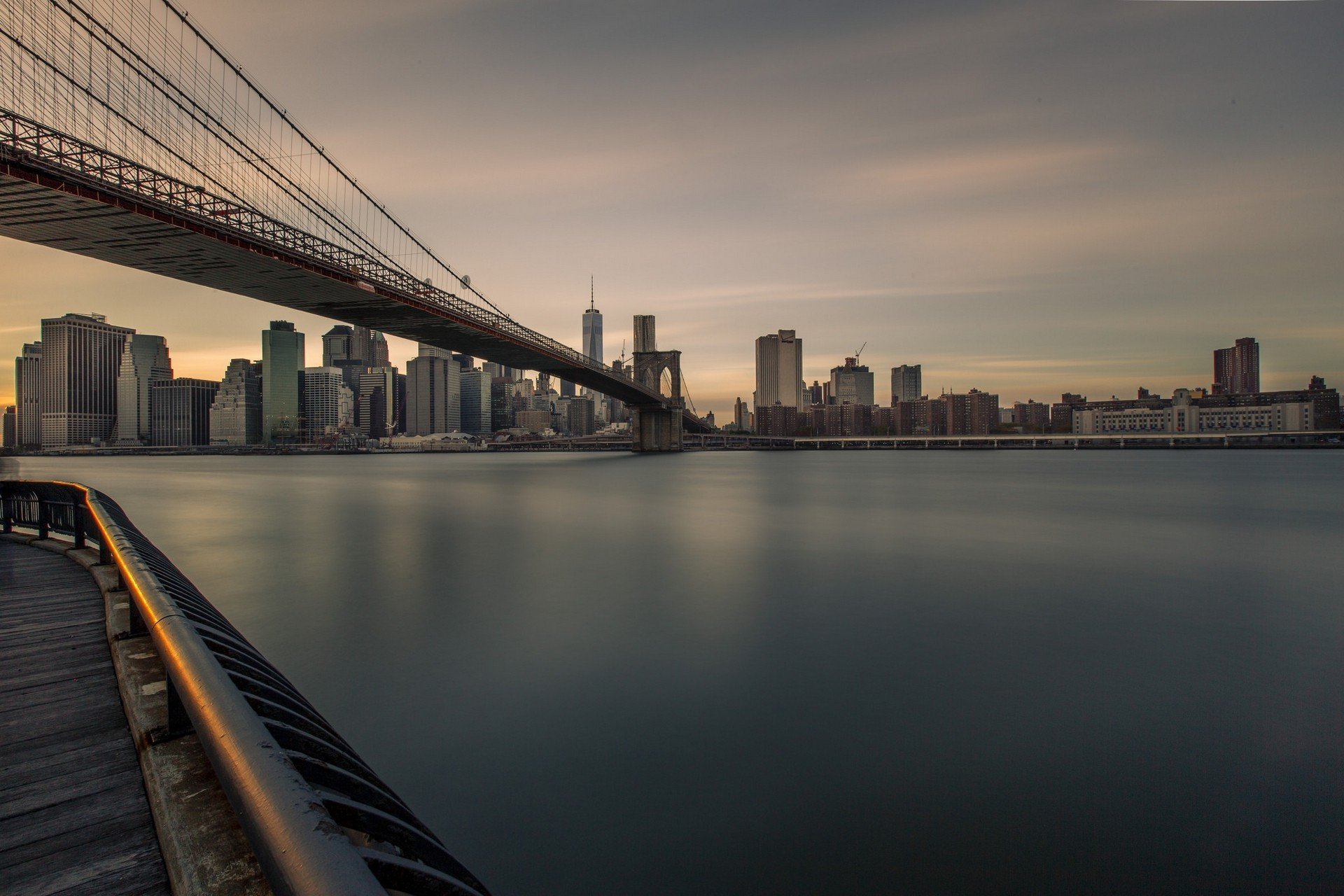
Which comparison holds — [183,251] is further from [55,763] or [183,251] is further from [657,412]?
[657,412]

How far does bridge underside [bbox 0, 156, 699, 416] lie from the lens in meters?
17.3

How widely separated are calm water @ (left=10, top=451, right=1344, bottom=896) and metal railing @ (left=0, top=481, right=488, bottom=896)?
1.95m

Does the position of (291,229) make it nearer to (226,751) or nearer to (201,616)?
(201,616)

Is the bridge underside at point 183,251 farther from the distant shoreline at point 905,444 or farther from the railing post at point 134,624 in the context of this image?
the distant shoreline at point 905,444

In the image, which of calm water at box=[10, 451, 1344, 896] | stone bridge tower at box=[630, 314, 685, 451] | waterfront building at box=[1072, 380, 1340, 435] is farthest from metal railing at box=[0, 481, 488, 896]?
waterfront building at box=[1072, 380, 1340, 435]

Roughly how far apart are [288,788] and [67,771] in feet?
7.22

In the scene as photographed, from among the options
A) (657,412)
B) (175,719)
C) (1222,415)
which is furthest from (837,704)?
(1222,415)

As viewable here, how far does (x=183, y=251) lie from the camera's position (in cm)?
2225

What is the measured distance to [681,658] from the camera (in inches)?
291

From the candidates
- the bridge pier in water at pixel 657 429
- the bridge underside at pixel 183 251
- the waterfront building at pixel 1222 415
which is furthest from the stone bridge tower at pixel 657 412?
the waterfront building at pixel 1222 415

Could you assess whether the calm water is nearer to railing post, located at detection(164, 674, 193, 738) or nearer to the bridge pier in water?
railing post, located at detection(164, 674, 193, 738)

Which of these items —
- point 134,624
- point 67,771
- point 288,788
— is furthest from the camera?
point 134,624

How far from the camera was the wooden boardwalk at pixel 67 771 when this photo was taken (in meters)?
1.96

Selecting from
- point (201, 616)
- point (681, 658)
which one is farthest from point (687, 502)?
point (201, 616)
